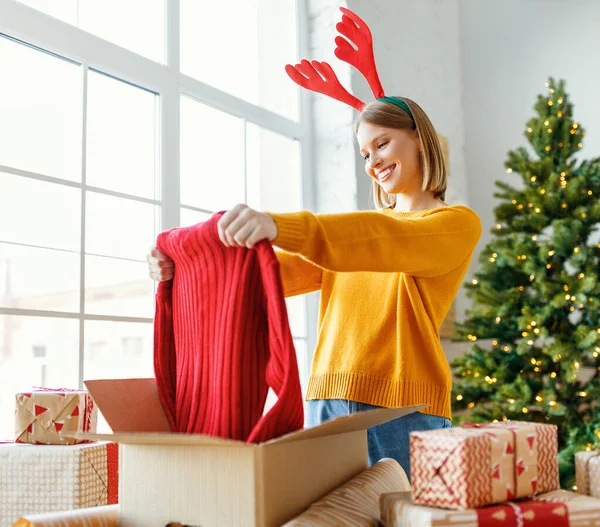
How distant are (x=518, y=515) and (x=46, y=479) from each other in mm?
796

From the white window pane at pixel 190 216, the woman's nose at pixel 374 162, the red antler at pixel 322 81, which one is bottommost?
the woman's nose at pixel 374 162

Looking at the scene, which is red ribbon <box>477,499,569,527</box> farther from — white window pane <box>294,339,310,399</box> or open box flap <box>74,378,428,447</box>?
white window pane <box>294,339,310,399</box>

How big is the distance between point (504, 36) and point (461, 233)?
2712mm

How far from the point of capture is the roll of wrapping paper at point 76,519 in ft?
2.59

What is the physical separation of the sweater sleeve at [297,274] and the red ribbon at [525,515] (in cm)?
62

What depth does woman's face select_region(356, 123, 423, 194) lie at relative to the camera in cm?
131

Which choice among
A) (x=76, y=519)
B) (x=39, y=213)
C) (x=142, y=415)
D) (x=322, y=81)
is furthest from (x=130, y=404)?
(x=39, y=213)

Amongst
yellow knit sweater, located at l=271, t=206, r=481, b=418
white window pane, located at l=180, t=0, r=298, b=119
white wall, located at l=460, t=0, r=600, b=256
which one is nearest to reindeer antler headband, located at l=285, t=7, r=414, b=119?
yellow knit sweater, located at l=271, t=206, r=481, b=418

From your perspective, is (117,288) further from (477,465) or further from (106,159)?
(477,465)

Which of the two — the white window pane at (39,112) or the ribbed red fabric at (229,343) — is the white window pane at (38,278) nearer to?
the white window pane at (39,112)

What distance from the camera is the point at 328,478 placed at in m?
0.88

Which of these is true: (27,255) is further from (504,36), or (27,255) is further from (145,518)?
(504,36)

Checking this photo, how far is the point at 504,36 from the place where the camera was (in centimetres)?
353

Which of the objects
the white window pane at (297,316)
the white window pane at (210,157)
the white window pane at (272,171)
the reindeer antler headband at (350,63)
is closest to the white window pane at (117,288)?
the white window pane at (210,157)
